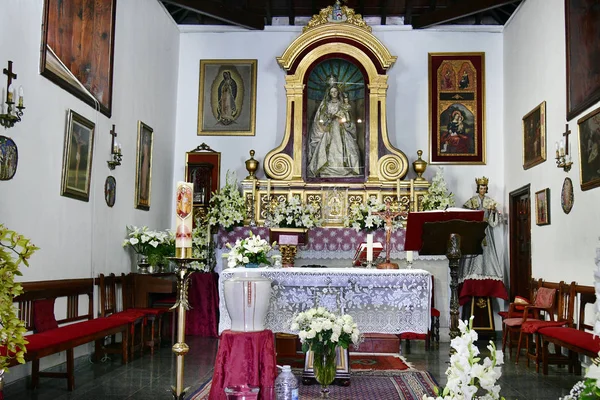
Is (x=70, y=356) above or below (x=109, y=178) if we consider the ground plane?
below

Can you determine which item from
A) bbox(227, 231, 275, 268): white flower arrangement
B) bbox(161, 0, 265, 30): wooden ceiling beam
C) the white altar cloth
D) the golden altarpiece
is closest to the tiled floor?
the white altar cloth

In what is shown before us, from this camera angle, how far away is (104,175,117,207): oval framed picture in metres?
8.57

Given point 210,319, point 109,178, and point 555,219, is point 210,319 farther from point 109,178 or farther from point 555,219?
point 555,219

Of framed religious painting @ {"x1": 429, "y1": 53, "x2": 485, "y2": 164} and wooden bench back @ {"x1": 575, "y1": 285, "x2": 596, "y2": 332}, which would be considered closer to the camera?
wooden bench back @ {"x1": 575, "y1": 285, "x2": 596, "y2": 332}

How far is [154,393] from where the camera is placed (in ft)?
19.2

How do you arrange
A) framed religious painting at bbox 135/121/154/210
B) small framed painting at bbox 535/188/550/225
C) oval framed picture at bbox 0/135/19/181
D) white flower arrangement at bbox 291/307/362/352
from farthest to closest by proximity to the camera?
framed religious painting at bbox 135/121/154/210
small framed painting at bbox 535/188/550/225
oval framed picture at bbox 0/135/19/181
white flower arrangement at bbox 291/307/362/352

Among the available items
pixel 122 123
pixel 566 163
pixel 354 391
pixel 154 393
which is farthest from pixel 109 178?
pixel 566 163

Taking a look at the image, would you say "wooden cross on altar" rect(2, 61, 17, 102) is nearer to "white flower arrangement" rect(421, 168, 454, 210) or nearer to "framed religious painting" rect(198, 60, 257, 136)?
"framed religious painting" rect(198, 60, 257, 136)

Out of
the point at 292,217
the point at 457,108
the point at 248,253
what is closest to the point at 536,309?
the point at 292,217

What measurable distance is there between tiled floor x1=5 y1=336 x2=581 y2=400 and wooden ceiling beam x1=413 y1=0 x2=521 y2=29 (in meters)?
6.09

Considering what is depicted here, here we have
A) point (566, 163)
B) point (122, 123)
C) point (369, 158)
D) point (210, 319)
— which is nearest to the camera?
point (566, 163)

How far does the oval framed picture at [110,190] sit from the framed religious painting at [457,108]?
5.95 metres

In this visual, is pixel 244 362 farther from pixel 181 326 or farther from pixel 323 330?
pixel 181 326

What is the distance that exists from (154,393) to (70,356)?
3.10 ft
